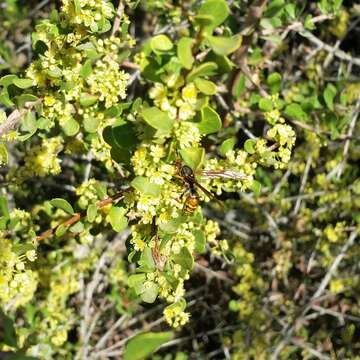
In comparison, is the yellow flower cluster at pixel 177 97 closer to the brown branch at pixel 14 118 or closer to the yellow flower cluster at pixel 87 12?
the yellow flower cluster at pixel 87 12

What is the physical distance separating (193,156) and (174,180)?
192 mm

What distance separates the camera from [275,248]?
11.9ft

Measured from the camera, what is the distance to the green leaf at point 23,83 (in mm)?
1623

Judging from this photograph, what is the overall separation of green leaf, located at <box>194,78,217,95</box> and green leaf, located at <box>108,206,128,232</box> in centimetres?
60

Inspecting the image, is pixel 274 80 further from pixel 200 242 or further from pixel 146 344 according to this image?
pixel 146 344

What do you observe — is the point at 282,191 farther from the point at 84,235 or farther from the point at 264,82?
the point at 84,235

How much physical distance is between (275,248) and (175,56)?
2.62 m

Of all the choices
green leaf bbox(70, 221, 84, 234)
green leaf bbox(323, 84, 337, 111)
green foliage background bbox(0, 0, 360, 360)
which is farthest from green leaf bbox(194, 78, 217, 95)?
green leaf bbox(323, 84, 337, 111)

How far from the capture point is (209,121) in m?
1.28

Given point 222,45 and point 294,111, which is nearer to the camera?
point 222,45

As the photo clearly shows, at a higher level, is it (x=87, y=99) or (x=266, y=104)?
(x=87, y=99)

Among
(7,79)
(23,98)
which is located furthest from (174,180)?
(7,79)

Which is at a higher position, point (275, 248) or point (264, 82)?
point (264, 82)

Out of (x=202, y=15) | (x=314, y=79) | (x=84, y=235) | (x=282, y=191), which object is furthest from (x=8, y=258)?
(x=314, y=79)
